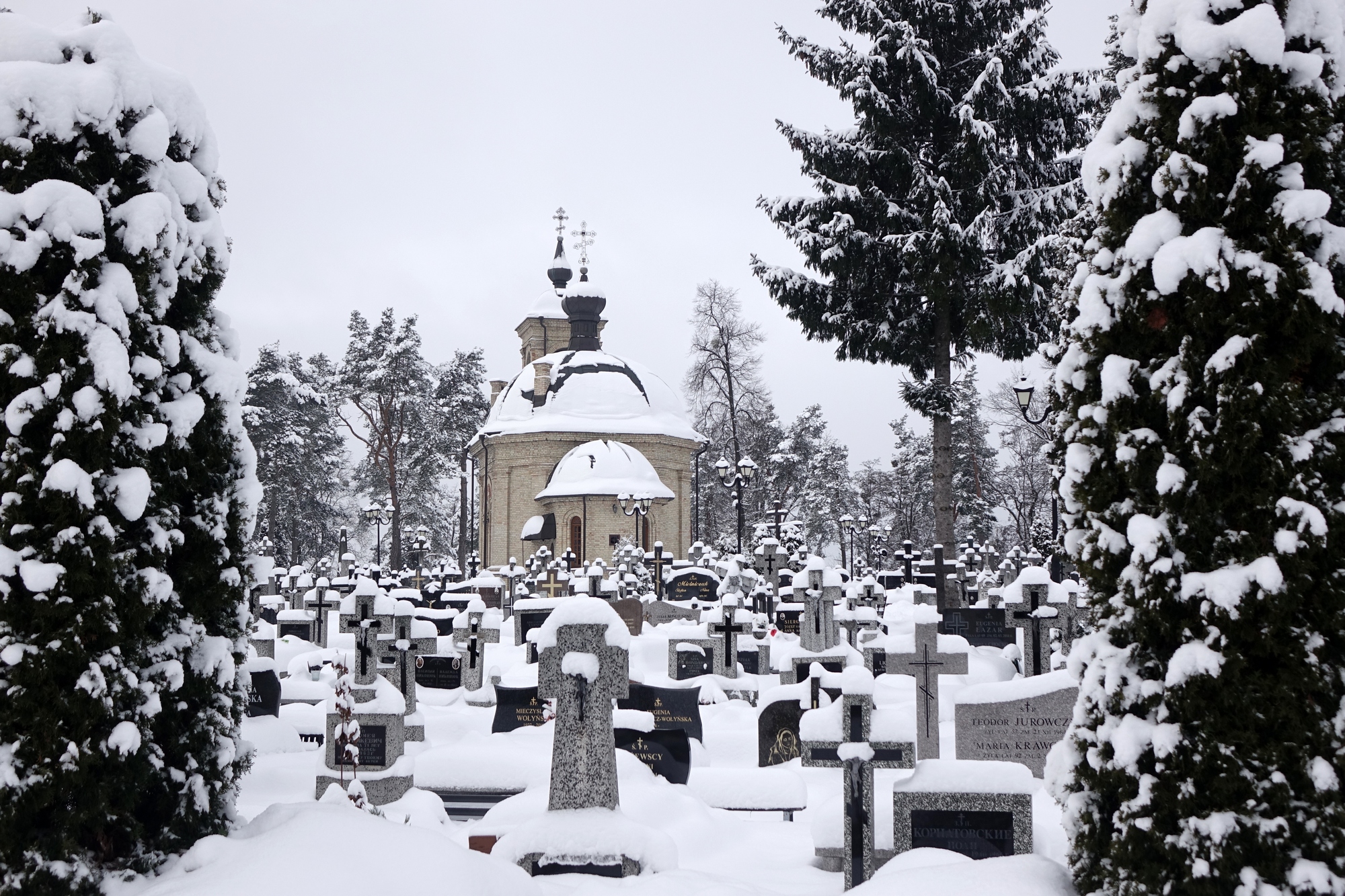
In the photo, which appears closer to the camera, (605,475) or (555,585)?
(555,585)

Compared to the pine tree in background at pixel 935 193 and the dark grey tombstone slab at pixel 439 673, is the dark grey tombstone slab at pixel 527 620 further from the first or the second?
the pine tree in background at pixel 935 193

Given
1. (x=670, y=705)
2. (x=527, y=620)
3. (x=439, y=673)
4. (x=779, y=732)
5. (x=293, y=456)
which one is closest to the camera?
(x=779, y=732)

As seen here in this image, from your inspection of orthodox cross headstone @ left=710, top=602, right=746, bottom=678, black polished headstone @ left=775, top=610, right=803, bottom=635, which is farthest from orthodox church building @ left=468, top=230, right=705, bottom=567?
orthodox cross headstone @ left=710, top=602, right=746, bottom=678

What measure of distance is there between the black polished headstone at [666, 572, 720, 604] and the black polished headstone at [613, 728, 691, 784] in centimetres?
1419

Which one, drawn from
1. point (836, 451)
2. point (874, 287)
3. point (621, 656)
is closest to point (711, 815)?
point (621, 656)

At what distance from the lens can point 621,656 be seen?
6219mm

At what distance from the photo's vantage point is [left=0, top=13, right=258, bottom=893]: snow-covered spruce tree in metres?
3.76

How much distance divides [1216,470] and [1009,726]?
20.0ft

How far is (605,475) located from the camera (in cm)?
3631

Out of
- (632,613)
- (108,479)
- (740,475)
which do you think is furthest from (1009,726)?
(740,475)

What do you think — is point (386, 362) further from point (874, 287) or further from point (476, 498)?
point (874, 287)

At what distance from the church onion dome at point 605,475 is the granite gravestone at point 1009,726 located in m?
26.1

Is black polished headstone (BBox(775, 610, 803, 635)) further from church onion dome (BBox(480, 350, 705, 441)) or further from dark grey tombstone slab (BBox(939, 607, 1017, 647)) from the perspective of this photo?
church onion dome (BBox(480, 350, 705, 441))

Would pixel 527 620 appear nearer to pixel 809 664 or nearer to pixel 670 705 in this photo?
pixel 809 664
